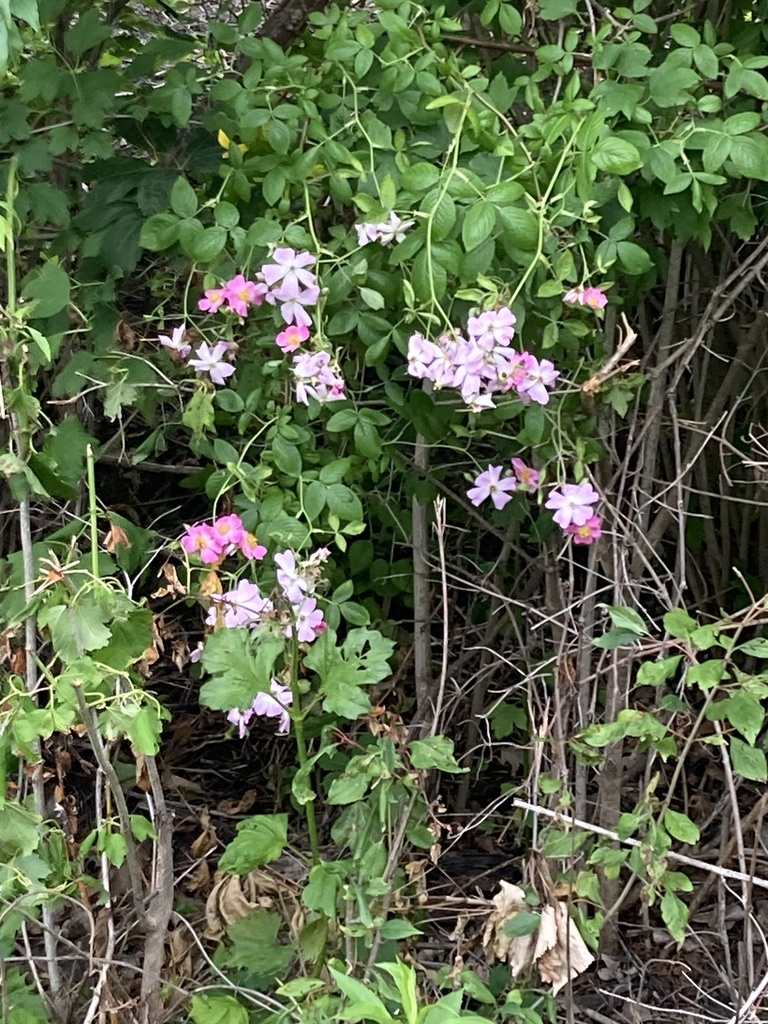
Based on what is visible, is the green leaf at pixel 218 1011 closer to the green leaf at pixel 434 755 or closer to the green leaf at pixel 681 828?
the green leaf at pixel 434 755

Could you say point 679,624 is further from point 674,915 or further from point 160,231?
point 160,231

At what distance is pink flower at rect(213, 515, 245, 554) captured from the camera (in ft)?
4.68

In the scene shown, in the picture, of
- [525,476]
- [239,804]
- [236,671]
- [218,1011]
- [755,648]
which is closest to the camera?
[755,648]

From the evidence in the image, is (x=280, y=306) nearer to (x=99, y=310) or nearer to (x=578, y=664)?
(x=99, y=310)

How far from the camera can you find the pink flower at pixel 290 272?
4.66 feet

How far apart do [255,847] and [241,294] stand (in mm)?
755

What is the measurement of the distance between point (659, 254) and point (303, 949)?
4.21 ft

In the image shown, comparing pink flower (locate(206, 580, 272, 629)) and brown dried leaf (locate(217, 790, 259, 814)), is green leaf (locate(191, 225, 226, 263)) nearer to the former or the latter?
pink flower (locate(206, 580, 272, 629))

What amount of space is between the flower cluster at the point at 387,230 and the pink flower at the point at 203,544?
Result: 1.50 ft

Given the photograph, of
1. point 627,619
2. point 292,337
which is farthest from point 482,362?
point 627,619

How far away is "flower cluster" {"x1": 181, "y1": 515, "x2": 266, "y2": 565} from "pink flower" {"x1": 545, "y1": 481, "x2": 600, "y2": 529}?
17.1 inches

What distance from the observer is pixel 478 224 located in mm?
1280

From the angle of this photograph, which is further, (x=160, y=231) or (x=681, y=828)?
(x=160, y=231)

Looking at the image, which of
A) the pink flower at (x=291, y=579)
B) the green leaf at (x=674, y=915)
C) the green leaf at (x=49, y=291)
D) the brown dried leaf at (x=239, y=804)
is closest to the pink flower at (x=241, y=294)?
the green leaf at (x=49, y=291)
